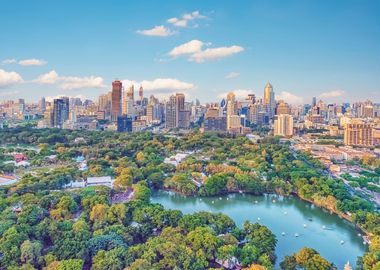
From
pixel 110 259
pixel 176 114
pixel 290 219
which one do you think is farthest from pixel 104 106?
pixel 110 259

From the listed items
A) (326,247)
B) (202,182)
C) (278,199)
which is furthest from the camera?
(202,182)

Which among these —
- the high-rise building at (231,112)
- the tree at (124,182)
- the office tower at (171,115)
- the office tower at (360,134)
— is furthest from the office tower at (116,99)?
the tree at (124,182)

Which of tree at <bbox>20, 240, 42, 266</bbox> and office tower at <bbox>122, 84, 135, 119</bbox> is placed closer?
tree at <bbox>20, 240, 42, 266</bbox>

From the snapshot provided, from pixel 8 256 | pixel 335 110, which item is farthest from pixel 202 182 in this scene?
pixel 335 110

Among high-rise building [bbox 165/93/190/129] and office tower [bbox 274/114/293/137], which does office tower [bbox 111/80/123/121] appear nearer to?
high-rise building [bbox 165/93/190/129]

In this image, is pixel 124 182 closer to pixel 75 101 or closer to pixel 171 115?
pixel 171 115

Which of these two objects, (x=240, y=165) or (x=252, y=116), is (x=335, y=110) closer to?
(x=252, y=116)

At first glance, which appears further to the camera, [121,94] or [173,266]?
[121,94]

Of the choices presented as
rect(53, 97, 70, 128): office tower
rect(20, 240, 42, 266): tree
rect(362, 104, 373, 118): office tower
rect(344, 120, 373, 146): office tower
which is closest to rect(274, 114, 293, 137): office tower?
rect(344, 120, 373, 146): office tower
